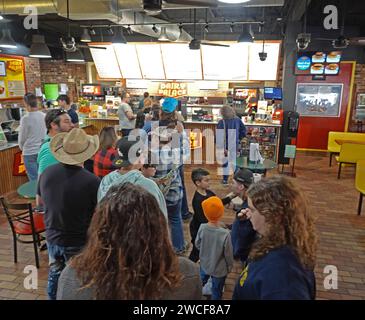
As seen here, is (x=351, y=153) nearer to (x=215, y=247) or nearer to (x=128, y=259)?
(x=215, y=247)

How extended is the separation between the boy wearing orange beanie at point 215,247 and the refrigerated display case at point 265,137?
4816 millimetres

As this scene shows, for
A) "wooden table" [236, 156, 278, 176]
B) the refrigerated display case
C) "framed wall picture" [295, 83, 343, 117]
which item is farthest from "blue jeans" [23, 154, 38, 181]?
"framed wall picture" [295, 83, 343, 117]

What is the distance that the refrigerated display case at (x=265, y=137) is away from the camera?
7.23 m

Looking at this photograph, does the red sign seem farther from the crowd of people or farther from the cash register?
the crowd of people

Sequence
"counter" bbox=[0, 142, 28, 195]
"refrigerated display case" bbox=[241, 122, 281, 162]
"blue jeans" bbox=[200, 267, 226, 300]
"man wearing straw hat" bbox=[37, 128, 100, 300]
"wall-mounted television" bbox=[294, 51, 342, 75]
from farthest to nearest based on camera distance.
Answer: "wall-mounted television" bbox=[294, 51, 342, 75] < "refrigerated display case" bbox=[241, 122, 281, 162] < "counter" bbox=[0, 142, 28, 195] < "blue jeans" bbox=[200, 267, 226, 300] < "man wearing straw hat" bbox=[37, 128, 100, 300]

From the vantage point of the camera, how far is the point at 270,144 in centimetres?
734

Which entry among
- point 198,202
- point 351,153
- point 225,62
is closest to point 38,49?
point 225,62

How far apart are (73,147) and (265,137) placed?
18.8ft

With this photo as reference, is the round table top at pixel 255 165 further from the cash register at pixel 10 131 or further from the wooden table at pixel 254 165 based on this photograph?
the cash register at pixel 10 131

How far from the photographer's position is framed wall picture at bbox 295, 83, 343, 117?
29.4ft
